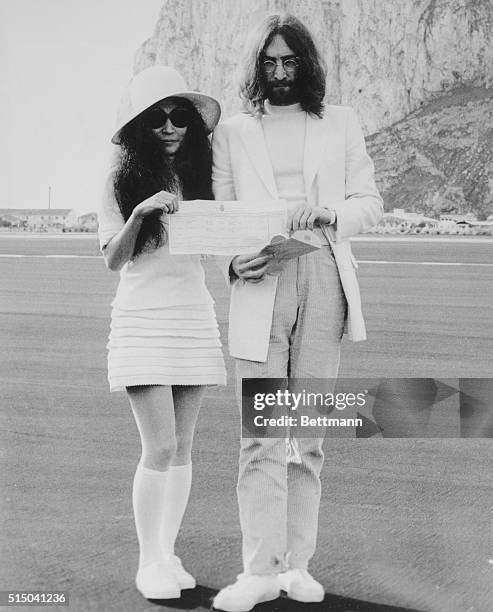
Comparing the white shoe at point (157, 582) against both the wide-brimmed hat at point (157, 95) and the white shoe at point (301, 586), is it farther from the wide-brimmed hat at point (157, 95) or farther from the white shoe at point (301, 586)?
the wide-brimmed hat at point (157, 95)

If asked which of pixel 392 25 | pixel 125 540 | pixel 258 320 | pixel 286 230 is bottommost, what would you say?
pixel 125 540

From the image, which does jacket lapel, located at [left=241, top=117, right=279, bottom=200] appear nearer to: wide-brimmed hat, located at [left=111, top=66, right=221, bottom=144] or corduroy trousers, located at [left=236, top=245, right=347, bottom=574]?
wide-brimmed hat, located at [left=111, top=66, right=221, bottom=144]

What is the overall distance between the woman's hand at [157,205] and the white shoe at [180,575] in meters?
1.03

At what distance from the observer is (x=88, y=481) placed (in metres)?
3.25

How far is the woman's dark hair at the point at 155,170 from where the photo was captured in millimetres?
2527

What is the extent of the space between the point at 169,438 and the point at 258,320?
0.42 meters

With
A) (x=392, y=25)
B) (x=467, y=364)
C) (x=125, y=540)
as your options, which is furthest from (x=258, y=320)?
(x=392, y=25)

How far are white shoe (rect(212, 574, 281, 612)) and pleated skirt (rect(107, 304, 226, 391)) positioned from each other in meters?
0.57

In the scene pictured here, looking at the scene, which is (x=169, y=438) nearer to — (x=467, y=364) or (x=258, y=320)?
(x=258, y=320)

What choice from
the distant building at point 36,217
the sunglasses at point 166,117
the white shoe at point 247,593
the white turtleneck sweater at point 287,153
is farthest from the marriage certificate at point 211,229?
the white shoe at point 247,593

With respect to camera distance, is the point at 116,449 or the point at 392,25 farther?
the point at 392,25

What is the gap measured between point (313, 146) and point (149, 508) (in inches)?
44.6

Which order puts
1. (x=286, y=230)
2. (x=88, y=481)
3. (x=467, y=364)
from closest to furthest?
(x=286, y=230) < (x=88, y=481) < (x=467, y=364)

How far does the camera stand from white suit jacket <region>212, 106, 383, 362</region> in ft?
8.19
